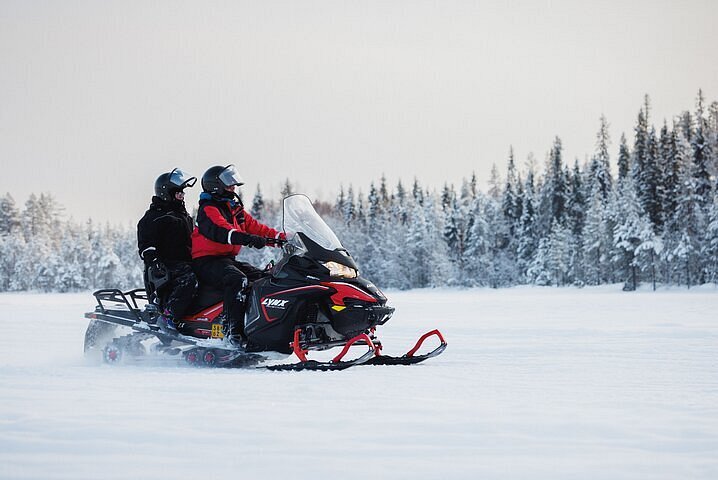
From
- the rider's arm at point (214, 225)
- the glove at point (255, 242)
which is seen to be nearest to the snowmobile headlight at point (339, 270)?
the glove at point (255, 242)

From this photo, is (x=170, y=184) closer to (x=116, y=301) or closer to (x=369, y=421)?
(x=116, y=301)

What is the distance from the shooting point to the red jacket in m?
A: 7.80

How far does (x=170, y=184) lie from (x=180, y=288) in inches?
46.8

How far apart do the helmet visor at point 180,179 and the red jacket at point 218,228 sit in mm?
542

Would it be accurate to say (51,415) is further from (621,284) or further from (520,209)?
(520,209)

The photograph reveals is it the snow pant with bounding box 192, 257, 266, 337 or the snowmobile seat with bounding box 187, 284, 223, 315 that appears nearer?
the snow pant with bounding box 192, 257, 266, 337

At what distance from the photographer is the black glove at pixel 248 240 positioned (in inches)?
295

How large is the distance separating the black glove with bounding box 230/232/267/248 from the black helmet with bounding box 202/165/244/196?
2.12 ft

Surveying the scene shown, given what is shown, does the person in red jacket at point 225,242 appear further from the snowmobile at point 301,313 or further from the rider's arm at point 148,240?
the rider's arm at point 148,240

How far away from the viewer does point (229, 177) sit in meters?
8.07

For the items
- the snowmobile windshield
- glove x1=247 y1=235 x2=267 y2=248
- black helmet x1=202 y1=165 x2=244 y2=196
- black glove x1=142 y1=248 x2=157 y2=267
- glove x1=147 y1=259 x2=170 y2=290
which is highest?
black helmet x1=202 y1=165 x2=244 y2=196

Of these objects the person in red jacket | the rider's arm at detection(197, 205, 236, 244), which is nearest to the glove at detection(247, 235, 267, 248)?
the person in red jacket

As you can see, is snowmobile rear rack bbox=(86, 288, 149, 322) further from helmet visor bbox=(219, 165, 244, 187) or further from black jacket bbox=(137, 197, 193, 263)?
helmet visor bbox=(219, 165, 244, 187)

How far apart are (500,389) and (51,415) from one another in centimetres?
319
